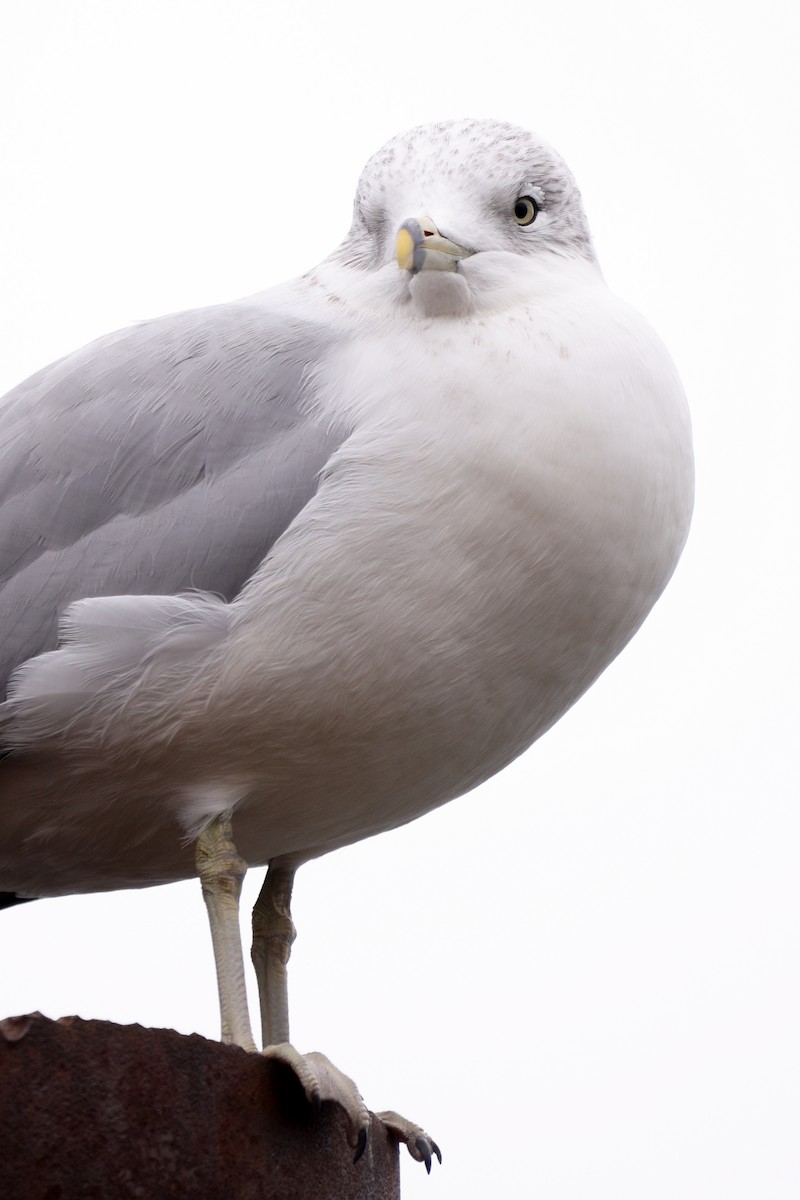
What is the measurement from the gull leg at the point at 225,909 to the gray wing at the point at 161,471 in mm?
490

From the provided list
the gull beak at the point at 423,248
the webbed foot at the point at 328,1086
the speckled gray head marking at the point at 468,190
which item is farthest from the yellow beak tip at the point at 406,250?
the webbed foot at the point at 328,1086

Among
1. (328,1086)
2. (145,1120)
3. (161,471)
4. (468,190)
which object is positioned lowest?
(328,1086)

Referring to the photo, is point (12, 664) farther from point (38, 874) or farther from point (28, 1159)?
point (28, 1159)

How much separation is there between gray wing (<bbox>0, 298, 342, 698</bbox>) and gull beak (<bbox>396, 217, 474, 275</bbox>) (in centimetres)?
26

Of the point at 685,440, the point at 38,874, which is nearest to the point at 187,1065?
the point at 38,874

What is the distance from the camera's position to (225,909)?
3416mm

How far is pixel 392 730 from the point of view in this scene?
133 inches

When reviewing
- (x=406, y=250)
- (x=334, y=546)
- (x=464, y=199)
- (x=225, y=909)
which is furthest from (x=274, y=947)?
(x=464, y=199)

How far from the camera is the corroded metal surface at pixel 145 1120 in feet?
8.46

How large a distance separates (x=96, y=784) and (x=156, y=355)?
0.88m

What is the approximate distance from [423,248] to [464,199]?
0.24 m

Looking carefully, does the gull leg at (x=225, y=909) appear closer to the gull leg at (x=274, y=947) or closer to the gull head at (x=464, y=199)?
the gull leg at (x=274, y=947)

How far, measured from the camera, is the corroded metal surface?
2.58 metres

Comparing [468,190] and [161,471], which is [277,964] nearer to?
[161,471]
